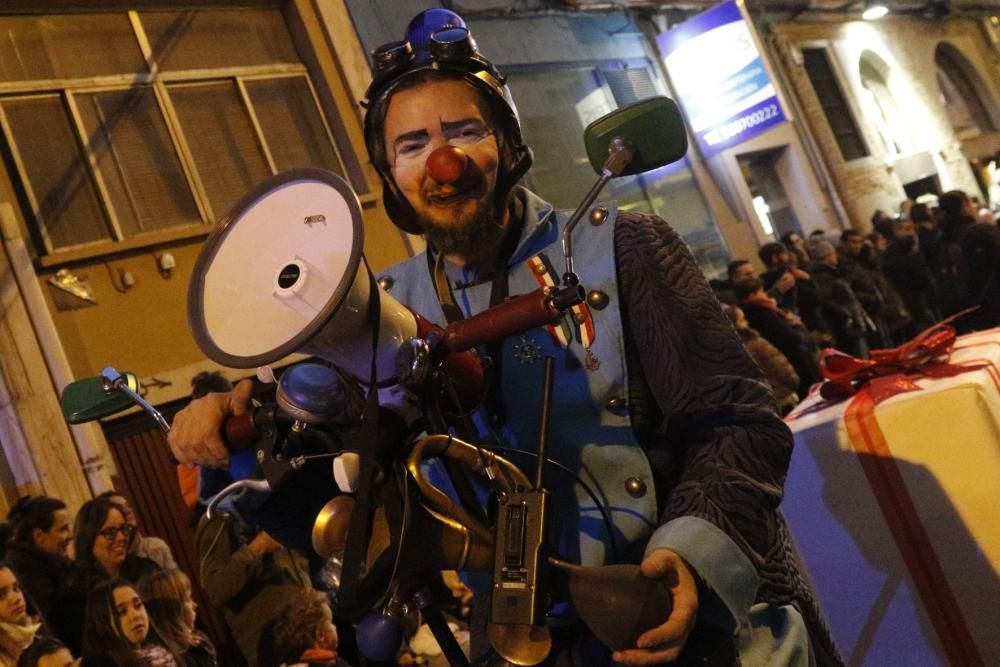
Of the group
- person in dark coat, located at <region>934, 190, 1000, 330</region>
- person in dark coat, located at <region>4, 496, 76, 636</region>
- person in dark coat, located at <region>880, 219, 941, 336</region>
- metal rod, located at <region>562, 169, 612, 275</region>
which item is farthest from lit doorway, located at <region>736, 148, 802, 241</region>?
metal rod, located at <region>562, 169, 612, 275</region>

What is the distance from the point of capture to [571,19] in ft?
44.2

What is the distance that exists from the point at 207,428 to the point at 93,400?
28 centimetres

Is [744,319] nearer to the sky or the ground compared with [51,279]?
nearer to the ground

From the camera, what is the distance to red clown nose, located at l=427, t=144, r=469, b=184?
169cm

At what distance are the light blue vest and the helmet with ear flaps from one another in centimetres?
20

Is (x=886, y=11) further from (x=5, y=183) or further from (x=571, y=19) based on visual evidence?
(x=5, y=183)

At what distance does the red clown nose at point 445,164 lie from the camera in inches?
66.5

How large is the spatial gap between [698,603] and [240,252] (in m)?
0.84

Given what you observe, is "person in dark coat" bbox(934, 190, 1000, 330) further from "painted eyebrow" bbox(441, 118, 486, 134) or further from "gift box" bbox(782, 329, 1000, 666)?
"painted eyebrow" bbox(441, 118, 486, 134)

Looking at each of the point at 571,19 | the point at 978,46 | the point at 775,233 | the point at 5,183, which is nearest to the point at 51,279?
the point at 5,183

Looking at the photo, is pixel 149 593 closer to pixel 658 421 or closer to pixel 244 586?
pixel 244 586

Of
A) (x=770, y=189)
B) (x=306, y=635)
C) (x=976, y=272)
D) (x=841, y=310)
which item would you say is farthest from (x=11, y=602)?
(x=770, y=189)

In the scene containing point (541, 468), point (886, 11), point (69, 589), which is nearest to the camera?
point (541, 468)

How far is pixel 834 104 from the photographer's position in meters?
19.8
